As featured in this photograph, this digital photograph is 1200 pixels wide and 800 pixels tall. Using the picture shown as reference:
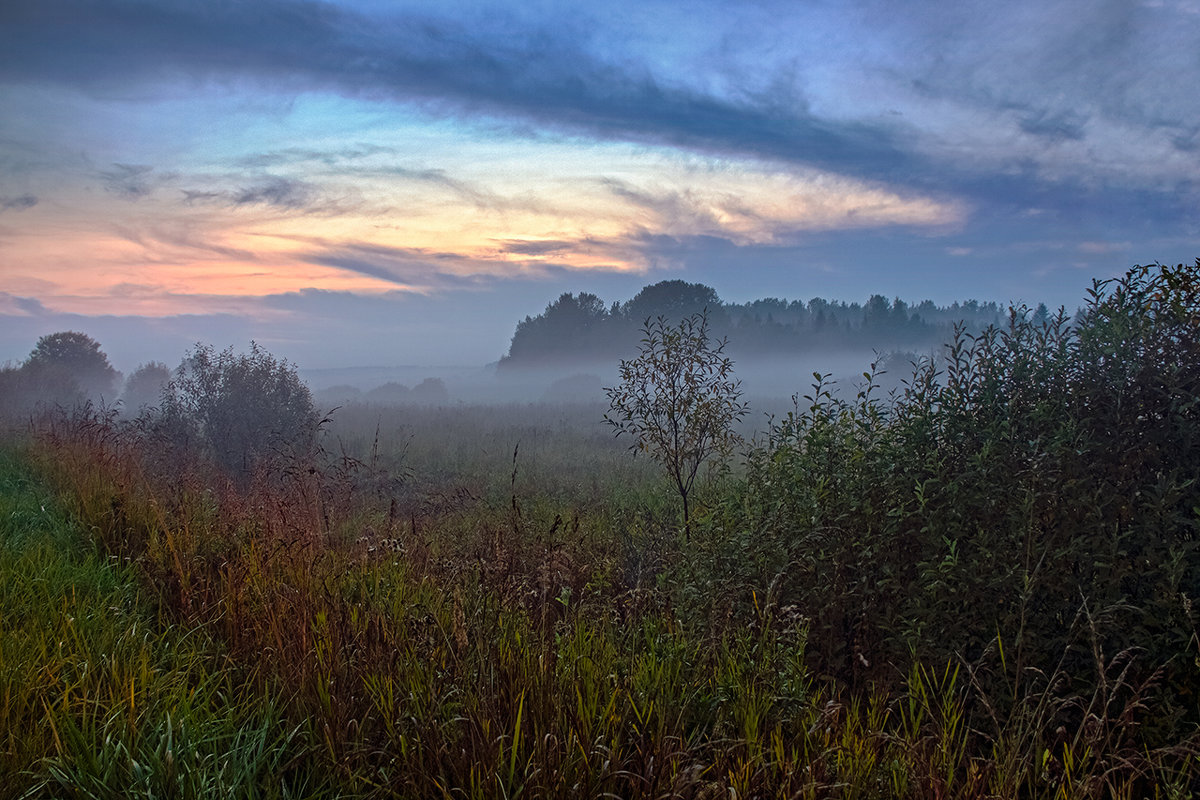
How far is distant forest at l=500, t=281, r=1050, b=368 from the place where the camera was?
187 feet

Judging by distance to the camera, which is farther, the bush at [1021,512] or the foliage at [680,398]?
the foliage at [680,398]

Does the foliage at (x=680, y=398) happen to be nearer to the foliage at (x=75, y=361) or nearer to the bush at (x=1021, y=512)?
the bush at (x=1021, y=512)

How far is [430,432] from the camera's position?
26.9 metres

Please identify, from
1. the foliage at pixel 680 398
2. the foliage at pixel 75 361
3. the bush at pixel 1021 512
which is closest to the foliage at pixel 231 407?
the foliage at pixel 680 398

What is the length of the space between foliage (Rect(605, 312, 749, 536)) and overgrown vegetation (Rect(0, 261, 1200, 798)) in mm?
3205

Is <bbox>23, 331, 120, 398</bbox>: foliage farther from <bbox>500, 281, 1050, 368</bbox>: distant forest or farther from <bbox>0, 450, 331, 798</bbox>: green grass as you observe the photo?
<bbox>0, 450, 331, 798</bbox>: green grass

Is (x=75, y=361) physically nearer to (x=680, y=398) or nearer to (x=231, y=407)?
(x=231, y=407)


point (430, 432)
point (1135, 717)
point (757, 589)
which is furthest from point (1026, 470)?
point (430, 432)

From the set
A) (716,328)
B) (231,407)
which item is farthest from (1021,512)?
(716,328)

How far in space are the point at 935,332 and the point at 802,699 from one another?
79.1 meters

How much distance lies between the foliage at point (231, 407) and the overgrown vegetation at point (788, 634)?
12240 millimetres

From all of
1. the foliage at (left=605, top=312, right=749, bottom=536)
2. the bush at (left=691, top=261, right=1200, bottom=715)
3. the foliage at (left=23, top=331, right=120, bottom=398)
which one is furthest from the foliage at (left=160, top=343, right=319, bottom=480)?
the foliage at (left=23, top=331, right=120, bottom=398)

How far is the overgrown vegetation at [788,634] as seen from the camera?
296 centimetres

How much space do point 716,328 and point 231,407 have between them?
1898 inches
